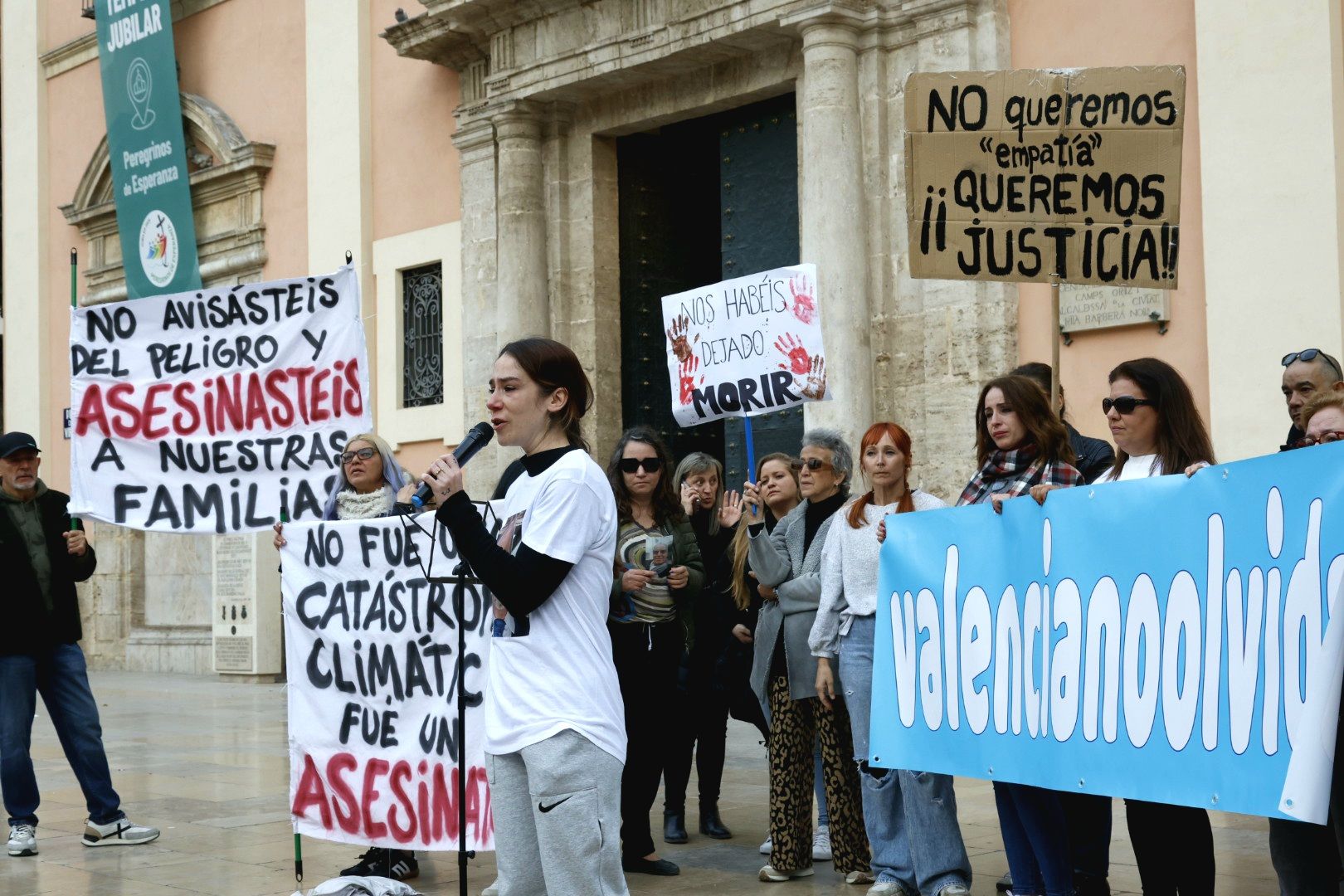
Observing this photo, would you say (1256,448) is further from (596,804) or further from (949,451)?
(596,804)

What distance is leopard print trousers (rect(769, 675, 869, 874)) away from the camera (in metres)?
6.61

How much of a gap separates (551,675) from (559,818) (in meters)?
0.32

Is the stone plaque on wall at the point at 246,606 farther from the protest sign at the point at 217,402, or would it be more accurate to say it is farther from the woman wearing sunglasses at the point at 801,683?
the woman wearing sunglasses at the point at 801,683

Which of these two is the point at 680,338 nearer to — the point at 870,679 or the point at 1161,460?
the point at 870,679

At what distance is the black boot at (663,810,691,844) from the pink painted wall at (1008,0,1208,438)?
4.37 metres

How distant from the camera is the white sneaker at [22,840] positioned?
7.62 metres

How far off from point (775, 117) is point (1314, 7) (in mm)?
4869

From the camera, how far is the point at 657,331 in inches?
584

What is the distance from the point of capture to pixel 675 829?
7.70 m

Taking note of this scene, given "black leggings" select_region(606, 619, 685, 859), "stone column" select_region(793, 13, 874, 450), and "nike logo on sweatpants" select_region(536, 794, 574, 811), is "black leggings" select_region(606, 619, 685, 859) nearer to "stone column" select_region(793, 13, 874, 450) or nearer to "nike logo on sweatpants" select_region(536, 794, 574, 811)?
"nike logo on sweatpants" select_region(536, 794, 574, 811)

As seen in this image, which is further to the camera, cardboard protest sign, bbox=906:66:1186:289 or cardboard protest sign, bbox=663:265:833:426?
cardboard protest sign, bbox=663:265:833:426

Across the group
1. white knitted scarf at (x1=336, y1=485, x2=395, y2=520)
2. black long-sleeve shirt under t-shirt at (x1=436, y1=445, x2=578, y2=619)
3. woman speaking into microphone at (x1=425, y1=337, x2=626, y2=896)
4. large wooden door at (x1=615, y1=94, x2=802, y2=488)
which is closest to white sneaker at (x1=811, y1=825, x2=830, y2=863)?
white knitted scarf at (x1=336, y1=485, x2=395, y2=520)

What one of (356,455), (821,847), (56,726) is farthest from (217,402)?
(821,847)

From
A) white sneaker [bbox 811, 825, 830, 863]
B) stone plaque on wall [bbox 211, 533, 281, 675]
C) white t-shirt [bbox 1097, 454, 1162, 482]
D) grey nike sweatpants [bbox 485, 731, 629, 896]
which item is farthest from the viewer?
stone plaque on wall [bbox 211, 533, 281, 675]
